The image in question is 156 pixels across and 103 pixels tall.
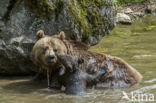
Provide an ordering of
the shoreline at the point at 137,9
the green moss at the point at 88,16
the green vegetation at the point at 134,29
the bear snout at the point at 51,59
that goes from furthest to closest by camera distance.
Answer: the shoreline at the point at 137,9 < the green vegetation at the point at 134,29 < the green moss at the point at 88,16 < the bear snout at the point at 51,59

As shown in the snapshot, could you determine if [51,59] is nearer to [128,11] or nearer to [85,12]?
[85,12]

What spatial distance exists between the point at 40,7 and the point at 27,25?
1.66 ft

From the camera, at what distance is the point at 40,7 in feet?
23.2

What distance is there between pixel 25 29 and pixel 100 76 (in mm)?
2023

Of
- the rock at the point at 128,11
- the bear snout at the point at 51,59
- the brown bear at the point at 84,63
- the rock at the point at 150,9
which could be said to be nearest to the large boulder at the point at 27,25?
the brown bear at the point at 84,63

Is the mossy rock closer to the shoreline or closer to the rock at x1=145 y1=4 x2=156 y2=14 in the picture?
the shoreline

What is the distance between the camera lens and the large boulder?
23.0 ft

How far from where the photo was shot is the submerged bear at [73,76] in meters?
6.04

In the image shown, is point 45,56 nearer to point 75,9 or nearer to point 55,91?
point 55,91

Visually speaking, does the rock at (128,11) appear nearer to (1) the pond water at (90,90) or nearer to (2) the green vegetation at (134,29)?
(2) the green vegetation at (134,29)

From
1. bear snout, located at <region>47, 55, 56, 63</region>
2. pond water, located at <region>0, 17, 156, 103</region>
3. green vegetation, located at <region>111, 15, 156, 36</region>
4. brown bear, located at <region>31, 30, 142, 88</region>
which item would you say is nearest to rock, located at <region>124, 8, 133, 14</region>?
green vegetation, located at <region>111, 15, 156, 36</region>

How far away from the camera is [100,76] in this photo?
21.6ft

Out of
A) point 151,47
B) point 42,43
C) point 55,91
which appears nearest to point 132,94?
point 55,91

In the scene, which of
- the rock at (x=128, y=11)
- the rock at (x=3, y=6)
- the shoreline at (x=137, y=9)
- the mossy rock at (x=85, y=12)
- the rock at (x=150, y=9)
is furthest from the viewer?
the rock at (x=150, y=9)
